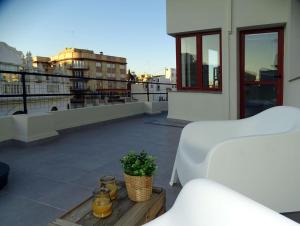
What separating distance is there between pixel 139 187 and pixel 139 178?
0.04m

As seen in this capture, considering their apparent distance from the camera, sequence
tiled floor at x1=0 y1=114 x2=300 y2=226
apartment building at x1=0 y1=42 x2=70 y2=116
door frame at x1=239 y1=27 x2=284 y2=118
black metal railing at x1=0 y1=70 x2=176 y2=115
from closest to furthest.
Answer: tiled floor at x1=0 y1=114 x2=300 y2=226, black metal railing at x1=0 y1=70 x2=176 y2=115, apartment building at x1=0 y1=42 x2=70 y2=116, door frame at x1=239 y1=27 x2=284 y2=118

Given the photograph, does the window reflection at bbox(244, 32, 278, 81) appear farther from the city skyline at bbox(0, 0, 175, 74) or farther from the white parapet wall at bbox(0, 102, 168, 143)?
the city skyline at bbox(0, 0, 175, 74)

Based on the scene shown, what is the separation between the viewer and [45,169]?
2707 mm

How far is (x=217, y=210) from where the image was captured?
672 millimetres

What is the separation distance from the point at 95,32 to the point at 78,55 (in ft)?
15.4

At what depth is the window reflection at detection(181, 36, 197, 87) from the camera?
219 inches

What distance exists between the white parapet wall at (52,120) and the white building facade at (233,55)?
1485 millimetres

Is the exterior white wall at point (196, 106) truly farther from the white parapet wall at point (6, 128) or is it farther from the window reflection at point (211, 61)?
the white parapet wall at point (6, 128)

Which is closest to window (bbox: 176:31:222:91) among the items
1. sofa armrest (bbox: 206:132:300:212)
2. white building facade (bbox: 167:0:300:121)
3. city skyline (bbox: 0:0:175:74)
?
white building facade (bbox: 167:0:300:121)

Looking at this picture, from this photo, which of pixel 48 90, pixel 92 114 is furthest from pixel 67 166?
pixel 48 90

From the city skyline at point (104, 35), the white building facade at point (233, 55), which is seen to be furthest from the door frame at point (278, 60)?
the city skyline at point (104, 35)

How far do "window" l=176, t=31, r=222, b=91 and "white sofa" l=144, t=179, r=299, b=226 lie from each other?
473 cm

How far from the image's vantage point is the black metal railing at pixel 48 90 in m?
4.13

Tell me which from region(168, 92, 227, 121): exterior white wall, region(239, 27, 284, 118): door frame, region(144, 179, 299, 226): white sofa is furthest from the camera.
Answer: region(168, 92, 227, 121): exterior white wall
